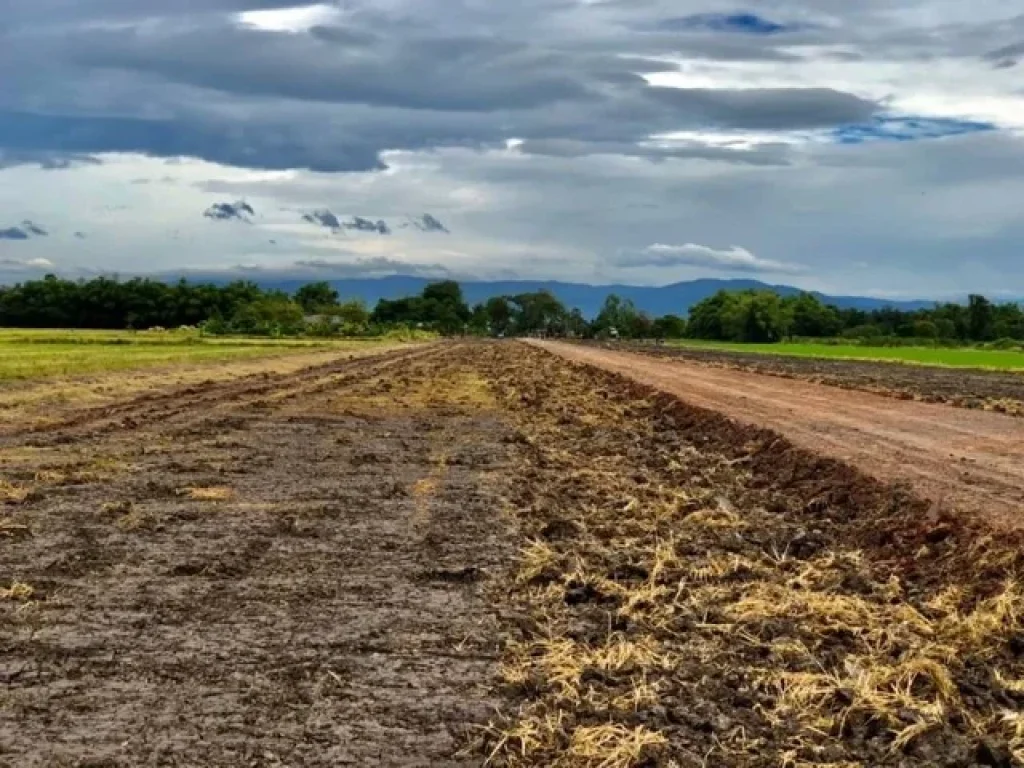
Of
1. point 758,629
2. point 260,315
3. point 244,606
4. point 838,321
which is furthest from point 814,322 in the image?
point 244,606

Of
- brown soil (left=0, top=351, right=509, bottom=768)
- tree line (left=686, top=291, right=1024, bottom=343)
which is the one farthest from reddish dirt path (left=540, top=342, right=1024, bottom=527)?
tree line (left=686, top=291, right=1024, bottom=343)

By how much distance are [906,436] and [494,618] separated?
531 inches

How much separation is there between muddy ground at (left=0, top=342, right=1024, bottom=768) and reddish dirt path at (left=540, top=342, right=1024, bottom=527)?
69 centimetres

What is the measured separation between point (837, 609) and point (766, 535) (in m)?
3.51

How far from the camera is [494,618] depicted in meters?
8.14

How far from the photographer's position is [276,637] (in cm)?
756

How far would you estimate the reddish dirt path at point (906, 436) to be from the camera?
13.1m

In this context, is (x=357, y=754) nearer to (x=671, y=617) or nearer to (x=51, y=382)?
(x=671, y=617)

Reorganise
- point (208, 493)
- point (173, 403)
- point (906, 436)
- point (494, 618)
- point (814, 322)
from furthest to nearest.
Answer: point (814, 322) < point (173, 403) < point (906, 436) < point (208, 493) < point (494, 618)

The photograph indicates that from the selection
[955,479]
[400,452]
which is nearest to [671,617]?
[955,479]

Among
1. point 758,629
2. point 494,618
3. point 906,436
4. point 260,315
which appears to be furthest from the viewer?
point 260,315

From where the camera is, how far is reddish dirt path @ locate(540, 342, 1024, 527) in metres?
13.1

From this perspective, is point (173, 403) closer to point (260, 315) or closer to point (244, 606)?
point (244, 606)

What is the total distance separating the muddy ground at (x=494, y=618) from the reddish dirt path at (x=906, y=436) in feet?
2.27
